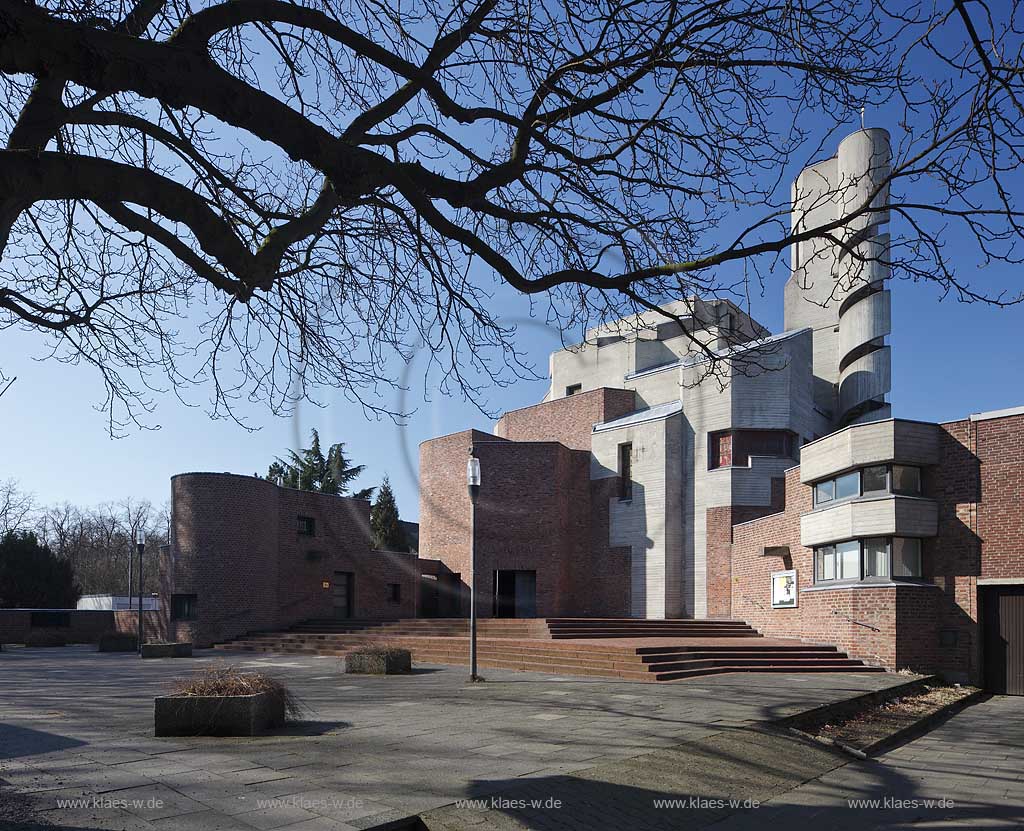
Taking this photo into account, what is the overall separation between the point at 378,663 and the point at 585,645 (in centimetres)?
578

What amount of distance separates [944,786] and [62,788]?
789 centimetres

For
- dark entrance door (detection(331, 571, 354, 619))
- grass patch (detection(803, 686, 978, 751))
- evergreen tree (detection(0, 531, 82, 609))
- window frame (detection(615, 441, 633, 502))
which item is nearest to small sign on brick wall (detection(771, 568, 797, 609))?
grass patch (detection(803, 686, 978, 751))

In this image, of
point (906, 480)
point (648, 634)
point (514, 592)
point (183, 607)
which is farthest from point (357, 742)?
point (514, 592)

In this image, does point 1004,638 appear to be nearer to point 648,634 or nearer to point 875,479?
point 875,479

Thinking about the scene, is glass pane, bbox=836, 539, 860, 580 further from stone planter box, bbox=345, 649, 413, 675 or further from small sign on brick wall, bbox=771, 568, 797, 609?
stone planter box, bbox=345, 649, 413, 675

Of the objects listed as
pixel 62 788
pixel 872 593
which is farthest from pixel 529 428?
pixel 62 788

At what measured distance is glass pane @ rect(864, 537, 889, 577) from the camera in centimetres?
1923

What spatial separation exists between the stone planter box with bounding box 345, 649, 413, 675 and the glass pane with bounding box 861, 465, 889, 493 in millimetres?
11056

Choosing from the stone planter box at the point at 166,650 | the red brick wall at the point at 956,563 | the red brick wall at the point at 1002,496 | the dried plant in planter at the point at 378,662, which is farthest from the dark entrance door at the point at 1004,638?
the stone planter box at the point at 166,650

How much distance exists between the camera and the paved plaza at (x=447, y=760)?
19.6 ft

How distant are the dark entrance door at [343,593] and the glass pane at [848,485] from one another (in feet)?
71.2

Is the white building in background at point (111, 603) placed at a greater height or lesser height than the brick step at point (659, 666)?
lesser

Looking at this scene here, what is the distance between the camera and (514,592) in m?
35.6

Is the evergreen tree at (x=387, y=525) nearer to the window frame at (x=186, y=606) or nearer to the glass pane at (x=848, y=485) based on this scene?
the window frame at (x=186, y=606)
